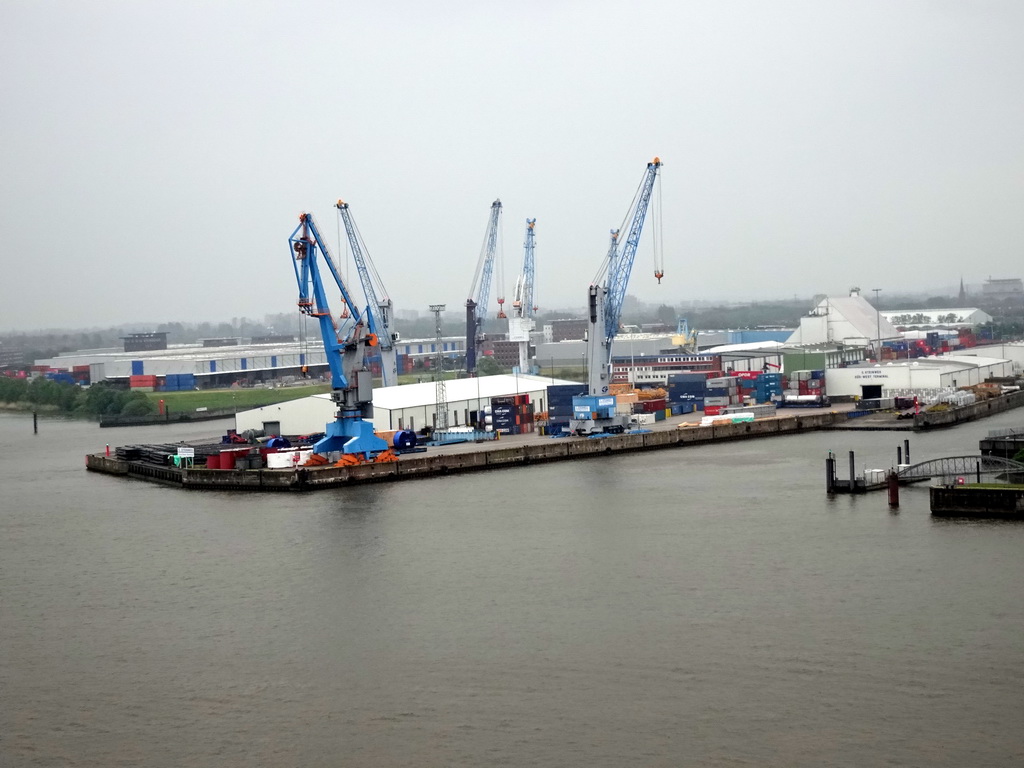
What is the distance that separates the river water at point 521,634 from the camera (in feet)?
17.7

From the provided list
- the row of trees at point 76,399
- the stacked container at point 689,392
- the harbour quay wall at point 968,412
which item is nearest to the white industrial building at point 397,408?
the stacked container at point 689,392

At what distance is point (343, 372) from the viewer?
48.0ft

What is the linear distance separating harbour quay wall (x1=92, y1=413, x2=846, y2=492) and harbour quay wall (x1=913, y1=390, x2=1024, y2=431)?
140 centimetres

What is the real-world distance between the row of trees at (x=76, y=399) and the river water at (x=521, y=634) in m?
15.7

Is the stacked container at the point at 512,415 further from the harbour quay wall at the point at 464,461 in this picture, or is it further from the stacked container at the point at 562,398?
the harbour quay wall at the point at 464,461

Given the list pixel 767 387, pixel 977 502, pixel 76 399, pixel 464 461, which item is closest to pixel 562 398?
pixel 767 387

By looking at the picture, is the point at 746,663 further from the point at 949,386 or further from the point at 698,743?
the point at 949,386

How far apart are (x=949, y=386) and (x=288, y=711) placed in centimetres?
1780

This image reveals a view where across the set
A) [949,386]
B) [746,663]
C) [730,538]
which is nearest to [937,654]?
[746,663]

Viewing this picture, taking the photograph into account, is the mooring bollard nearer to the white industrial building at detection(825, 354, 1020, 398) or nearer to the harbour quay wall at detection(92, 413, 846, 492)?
the harbour quay wall at detection(92, 413, 846, 492)

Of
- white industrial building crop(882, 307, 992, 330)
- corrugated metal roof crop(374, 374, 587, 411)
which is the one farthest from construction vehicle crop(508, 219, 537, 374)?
white industrial building crop(882, 307, 992, 330)

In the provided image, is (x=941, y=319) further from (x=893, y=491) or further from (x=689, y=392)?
(x=893, y=491)

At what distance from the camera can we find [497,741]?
5.38m

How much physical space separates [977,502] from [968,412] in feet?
32.2
